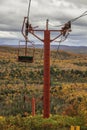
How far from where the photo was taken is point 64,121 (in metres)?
21.8

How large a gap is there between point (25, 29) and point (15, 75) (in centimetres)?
5351

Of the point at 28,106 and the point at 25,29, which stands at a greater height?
the point at 25,29

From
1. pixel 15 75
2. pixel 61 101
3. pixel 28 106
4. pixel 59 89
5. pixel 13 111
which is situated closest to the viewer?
pixel 13 111

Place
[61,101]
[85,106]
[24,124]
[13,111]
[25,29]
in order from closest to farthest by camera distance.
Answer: [24,124] < [25,29] < [85,106] < [13,111] < [61,101]

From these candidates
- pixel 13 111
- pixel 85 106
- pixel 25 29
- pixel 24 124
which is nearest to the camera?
pixel 24 124

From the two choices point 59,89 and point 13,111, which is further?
point 59,89

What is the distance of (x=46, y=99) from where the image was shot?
2200 cm

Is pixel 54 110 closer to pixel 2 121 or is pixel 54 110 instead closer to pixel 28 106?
pixel 28 106

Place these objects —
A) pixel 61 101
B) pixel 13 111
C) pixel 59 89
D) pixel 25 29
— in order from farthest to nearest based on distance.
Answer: pixel 59 89 → pixel 61 101 → pixel 13 111 → pixel 25 29

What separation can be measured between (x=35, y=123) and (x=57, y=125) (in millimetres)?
1117

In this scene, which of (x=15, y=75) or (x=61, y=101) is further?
(x=15, y=75)

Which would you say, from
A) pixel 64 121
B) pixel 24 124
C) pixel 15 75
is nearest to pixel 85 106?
pixel 64 121

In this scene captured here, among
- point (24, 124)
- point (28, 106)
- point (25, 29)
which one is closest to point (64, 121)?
point (24, 124)

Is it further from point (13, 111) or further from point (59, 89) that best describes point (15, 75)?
point (13, 111)
